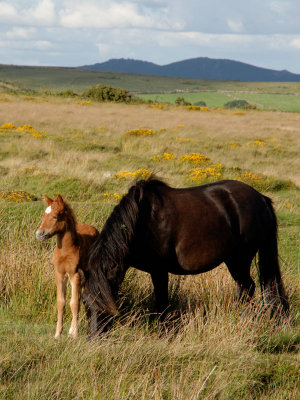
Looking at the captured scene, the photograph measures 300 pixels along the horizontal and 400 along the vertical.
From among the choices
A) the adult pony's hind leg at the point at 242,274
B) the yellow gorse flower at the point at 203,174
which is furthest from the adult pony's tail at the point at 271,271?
the yellow gorse flower at the point at 203,174

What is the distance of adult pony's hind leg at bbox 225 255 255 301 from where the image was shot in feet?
17.7

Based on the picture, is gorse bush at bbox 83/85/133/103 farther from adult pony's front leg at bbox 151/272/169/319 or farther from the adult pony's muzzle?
the adult pony's muzzle

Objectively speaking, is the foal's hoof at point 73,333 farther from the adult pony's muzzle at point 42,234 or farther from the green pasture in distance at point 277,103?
the green pasture in distance at point 277,103

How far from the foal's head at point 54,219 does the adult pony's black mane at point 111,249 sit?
0.37 metres

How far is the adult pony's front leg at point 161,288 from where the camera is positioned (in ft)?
16.0

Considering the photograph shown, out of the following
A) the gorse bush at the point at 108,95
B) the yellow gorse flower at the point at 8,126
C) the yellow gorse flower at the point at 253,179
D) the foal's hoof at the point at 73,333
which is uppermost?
the gorse bush at the point at 108,95

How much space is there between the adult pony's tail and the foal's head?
2.25 meters

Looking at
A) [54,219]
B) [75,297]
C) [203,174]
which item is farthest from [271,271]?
[203,174]

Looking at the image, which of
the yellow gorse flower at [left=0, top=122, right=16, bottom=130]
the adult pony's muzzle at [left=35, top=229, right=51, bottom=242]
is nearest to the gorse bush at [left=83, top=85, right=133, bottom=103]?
the yellow gorse flower at [left=0, top=122, right=16, bottom=130]

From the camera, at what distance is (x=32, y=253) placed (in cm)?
677

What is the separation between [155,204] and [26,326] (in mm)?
1715

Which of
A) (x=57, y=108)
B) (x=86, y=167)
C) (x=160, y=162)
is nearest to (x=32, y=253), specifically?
(x=86, y=167)

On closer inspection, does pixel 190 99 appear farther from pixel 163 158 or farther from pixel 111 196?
pixel 111 196

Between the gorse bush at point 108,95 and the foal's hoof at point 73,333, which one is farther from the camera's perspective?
the gorse bush at point 108,95
